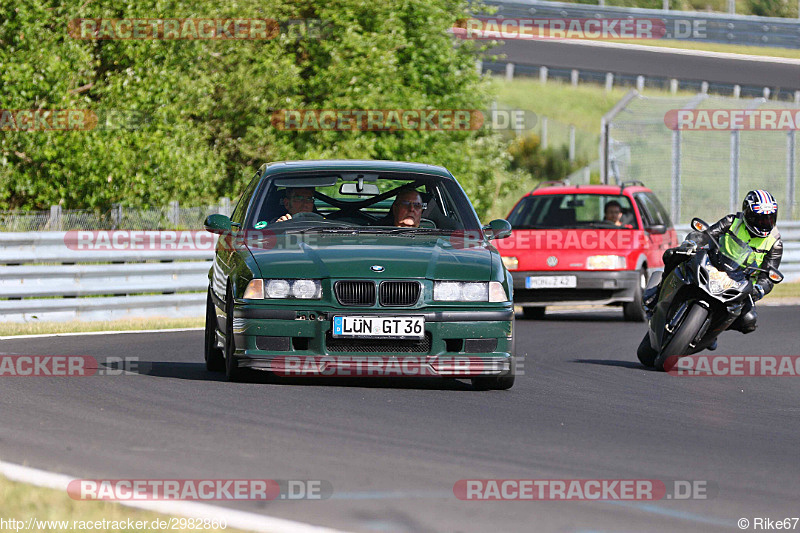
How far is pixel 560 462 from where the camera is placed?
21.4ft

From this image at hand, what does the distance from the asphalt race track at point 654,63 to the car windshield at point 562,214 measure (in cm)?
3217

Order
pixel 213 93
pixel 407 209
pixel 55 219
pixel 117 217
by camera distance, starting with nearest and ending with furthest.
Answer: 1. pixel 407 209
2. pixel 55 219
3. pixel 117 217
4. pixel 213 93

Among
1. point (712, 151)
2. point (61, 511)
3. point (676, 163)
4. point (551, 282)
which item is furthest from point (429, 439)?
point (712, 151)

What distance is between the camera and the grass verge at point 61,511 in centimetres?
488

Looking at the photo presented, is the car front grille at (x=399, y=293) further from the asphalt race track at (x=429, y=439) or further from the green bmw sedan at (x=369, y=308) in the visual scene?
the asphalt race track at (x=429, y=439)

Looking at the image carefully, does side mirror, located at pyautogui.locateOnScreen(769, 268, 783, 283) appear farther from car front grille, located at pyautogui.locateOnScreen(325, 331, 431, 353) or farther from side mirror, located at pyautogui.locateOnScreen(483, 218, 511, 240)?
car front grille, located at pyautogui.locateOnScreen(325, 331, 431, 353)

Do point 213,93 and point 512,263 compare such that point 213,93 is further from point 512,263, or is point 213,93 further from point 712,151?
point 712,151

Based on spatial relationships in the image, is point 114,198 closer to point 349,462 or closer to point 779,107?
point 779,107

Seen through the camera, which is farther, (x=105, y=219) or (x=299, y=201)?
(x=105, y=219)

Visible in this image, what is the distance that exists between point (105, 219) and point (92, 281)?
2.52 metres

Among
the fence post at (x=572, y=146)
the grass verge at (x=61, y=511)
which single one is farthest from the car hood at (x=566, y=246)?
the fence post at (x=572, y=146)

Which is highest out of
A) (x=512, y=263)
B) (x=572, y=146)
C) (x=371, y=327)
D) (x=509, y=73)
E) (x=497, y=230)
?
(x=497, y=230)

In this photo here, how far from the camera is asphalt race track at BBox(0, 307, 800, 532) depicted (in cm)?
540

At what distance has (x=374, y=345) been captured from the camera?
8812 millimetres
